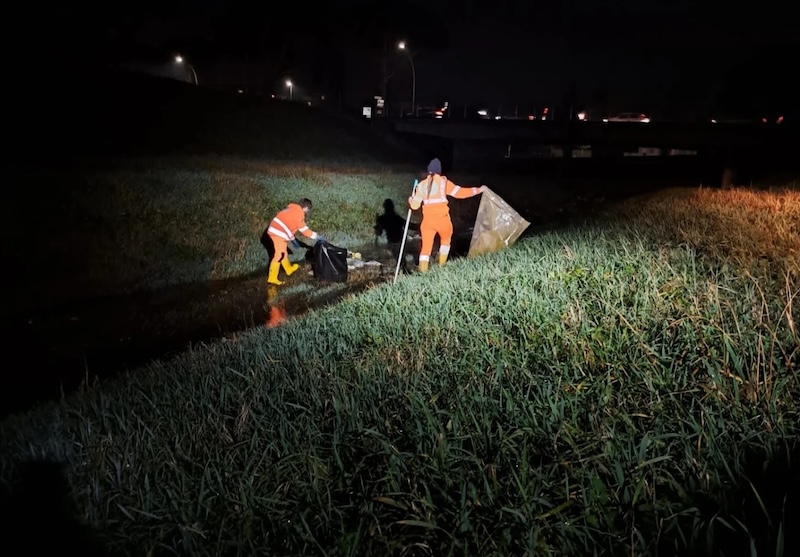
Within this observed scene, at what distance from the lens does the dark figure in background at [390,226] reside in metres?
14.0

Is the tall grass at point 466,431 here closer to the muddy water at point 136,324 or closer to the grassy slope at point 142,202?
the muddy water at point 136,324

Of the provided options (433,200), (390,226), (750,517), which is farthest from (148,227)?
(750,517)

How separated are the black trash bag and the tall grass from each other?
4.09 meters

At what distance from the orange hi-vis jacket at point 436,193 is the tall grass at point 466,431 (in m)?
4.06

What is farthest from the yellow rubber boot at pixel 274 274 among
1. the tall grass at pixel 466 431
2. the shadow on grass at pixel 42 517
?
the shadow on grass at pixel 42 517

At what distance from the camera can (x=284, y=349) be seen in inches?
187

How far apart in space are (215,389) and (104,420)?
28.7 inches

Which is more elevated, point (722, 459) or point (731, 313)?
point (731, 313)

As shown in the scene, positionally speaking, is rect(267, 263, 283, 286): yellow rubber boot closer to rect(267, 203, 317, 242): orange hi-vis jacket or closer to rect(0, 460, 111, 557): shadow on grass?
rect(267, 203, 317, 242): orange hi-vis jacket


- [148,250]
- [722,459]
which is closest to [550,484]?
[722,459]

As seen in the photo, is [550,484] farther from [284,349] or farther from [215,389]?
[284,349]

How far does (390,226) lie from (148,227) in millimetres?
6568

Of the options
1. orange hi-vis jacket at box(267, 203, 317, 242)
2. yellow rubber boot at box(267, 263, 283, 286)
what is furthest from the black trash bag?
yellow rubber boot at box(267, 263, 283, 286)

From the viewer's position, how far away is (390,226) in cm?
1502
